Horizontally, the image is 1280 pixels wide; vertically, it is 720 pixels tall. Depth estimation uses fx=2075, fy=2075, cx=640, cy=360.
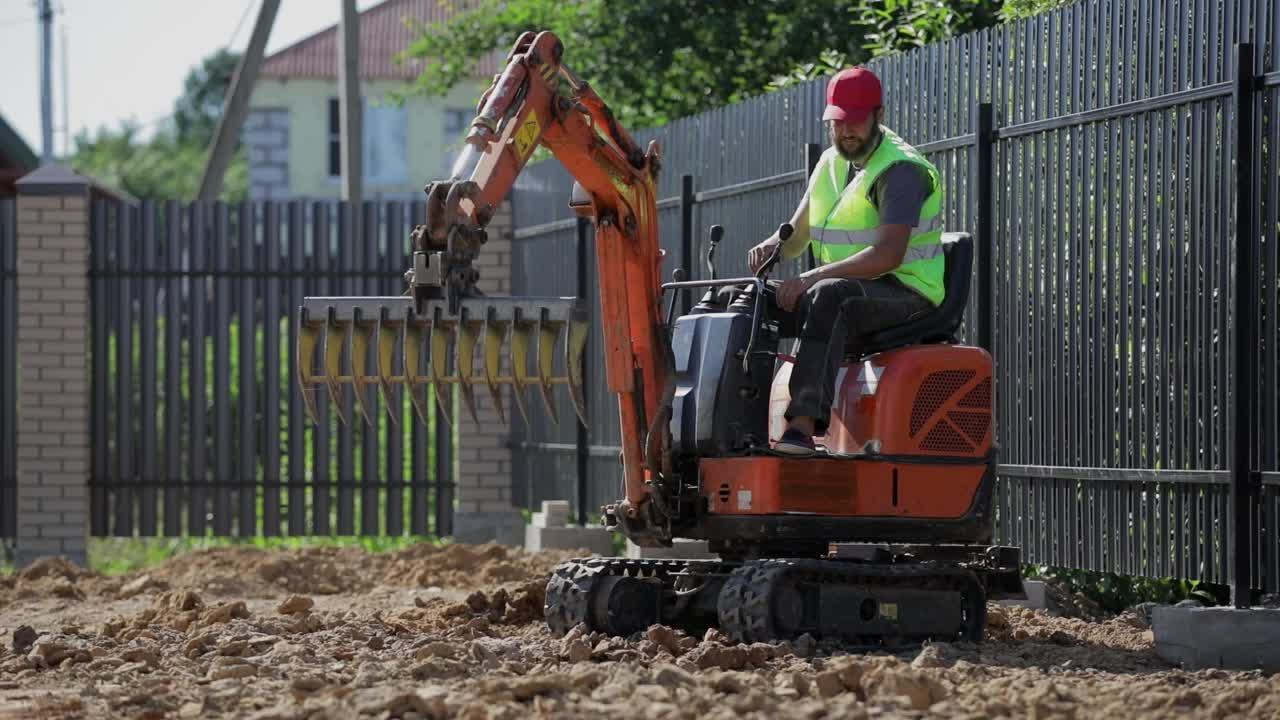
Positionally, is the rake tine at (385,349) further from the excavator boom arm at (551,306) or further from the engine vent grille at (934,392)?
the engine vent grille at (934,392)

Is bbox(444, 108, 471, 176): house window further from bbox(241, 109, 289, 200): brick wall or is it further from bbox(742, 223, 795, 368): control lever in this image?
bbox(742, 223, 795, 368): control lever

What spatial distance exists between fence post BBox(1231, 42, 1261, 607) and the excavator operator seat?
1112 mm

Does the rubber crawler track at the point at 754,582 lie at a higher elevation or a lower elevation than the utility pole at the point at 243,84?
lower

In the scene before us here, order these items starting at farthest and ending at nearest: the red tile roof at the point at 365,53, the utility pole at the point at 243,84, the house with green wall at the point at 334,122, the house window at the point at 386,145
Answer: the house window at the point at 386,145, the house with green wall at the point at 334,122, the red tile roof at the point at 365,53, the utility pole at the point at 243,84

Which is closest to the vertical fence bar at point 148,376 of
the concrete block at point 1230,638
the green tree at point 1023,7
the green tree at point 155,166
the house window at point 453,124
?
the green tree at point 1023,7

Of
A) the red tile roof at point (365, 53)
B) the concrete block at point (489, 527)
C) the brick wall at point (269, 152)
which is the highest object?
the red tile roof at point (365, 53)

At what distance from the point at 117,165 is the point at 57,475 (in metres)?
72.9

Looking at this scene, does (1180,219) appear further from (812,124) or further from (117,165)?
(117,165)

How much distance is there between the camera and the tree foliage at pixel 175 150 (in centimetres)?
8038

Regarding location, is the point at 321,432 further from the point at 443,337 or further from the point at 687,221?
the point at 443,337

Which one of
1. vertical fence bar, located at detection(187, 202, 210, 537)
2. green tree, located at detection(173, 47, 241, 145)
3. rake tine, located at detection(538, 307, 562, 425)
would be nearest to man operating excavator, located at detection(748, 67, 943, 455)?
rake tine, located at detection(538, 307, 562, 425)

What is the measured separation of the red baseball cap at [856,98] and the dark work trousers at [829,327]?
2.21 ft

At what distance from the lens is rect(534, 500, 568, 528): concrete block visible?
14266mm

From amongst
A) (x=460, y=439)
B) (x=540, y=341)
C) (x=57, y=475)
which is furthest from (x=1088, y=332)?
(x=57, y=475)
